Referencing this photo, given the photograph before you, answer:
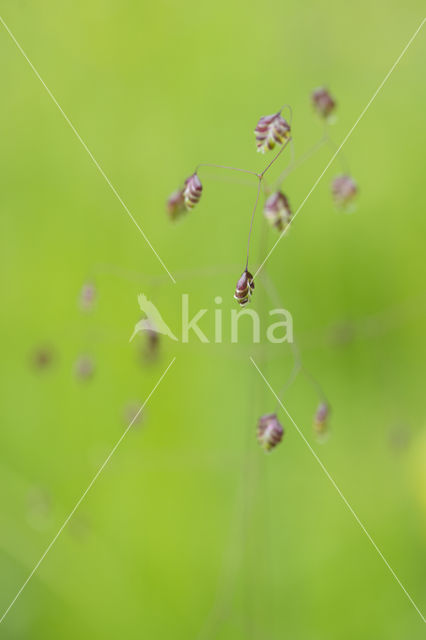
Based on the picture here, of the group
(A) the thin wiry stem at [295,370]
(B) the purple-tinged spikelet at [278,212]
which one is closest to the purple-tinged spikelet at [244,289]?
(B) the purple-tinged spikelet at [278,212]

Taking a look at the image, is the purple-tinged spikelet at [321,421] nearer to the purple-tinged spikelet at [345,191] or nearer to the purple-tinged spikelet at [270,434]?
the purple-tinged spikelet at [270,434]

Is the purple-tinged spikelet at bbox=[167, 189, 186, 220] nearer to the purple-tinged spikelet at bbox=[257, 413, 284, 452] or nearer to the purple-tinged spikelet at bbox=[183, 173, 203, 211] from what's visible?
the purple-tinged spikelet at bbox=[183, 173, 203, 211]

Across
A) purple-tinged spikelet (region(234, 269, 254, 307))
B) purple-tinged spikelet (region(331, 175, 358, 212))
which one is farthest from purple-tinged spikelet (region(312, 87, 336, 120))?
purple-tinged spikelet (region(234, 269, 254, 307))

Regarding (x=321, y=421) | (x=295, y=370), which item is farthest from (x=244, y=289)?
(x=295, y=370)

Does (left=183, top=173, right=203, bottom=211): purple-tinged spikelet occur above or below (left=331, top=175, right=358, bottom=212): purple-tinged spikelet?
above

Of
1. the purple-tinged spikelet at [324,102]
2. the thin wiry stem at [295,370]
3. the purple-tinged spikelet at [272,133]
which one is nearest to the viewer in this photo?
the purple-tinged spikelet at [272,133]
